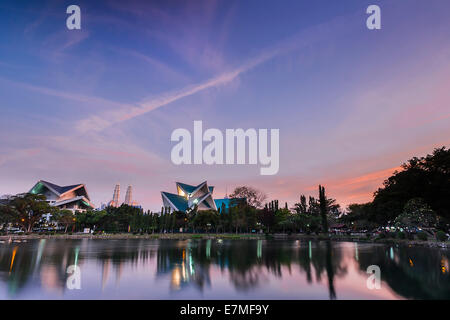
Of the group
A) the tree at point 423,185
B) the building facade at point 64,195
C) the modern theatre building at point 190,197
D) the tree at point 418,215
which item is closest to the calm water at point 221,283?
the tree at point 418,215

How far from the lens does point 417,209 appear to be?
26.2 meters

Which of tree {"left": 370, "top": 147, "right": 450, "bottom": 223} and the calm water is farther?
tree {"left": 370, "top": 147, "right": 450, "bottom": 223}

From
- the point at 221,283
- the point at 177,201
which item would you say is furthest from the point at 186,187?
the point at 221,283

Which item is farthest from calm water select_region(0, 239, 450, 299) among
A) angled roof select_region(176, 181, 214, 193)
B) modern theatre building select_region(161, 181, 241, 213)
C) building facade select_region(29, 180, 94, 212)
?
building facade select_region(29, 180, 94, 212)

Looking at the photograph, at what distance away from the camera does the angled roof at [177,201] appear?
8275 centimetres

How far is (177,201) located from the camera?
84.3 metres

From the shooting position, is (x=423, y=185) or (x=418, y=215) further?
(x=423, y=185)

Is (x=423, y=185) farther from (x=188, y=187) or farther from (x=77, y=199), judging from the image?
(x=77, y=199)

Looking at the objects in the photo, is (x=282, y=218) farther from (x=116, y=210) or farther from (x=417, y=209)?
(x=116, y=210)

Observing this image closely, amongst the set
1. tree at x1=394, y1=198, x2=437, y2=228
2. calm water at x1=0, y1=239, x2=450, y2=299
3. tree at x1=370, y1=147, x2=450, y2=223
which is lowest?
calm water at x1=0, y1=239, x2=450, y2=299

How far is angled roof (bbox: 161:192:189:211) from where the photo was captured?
82.8m

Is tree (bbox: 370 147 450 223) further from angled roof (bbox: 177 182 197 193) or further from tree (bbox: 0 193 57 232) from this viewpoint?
angled roof (bbox: 177 182 197 193)
